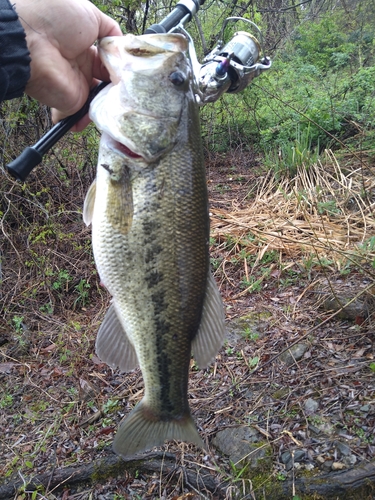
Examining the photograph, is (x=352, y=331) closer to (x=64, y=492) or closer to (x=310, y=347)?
(x=310, y=347)

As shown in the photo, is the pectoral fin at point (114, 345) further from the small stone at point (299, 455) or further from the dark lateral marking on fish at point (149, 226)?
the small stone at point (299, 455)

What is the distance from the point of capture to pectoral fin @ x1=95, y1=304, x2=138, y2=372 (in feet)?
5.98

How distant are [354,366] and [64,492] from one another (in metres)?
2.23

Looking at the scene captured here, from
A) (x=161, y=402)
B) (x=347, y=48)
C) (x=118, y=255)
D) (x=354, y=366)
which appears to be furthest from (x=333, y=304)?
(x=347, y=48)

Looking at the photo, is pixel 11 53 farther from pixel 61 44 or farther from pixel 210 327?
pixel 210 327

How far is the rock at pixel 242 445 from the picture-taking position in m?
2.57

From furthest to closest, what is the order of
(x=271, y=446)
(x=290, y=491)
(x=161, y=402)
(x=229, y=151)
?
(x=229, y=151), (x=271, y=446), (x=290, y=491), (x=161, y=402)

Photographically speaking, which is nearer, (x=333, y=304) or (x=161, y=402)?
(x=161, y=402)

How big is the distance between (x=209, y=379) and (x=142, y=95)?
2384 millimetres

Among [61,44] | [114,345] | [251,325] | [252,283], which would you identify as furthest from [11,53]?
[252,283]

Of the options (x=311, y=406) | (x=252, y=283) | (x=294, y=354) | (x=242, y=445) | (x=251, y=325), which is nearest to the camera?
(x=242, y=445)

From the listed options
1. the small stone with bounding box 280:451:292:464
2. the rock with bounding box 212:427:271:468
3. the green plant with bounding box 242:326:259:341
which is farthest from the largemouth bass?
the green plant with bounding box 242:326:259:341

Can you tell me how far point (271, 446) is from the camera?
2609 mm

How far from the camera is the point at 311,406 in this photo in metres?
2.81
